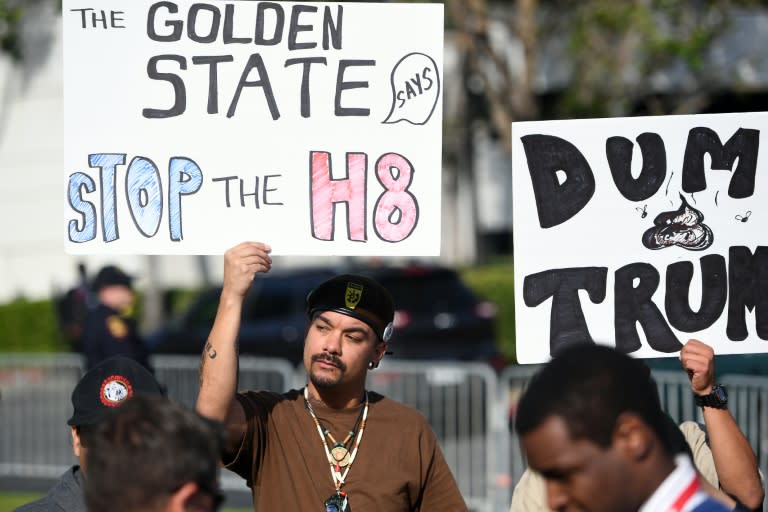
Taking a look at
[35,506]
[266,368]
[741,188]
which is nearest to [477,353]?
[266,368]

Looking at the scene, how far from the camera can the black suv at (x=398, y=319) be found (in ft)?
42.9

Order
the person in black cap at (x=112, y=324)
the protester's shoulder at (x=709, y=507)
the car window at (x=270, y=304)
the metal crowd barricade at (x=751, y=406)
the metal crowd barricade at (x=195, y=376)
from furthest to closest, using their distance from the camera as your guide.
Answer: the car window at (x=270, y=304)
the metal crowd barricade at (x=195, y=376)
the person in black cap at (x=112, y=324)
the metal crowd barricade at (x=751, y=406)
the protester's shoulder at (x=709, y=507)

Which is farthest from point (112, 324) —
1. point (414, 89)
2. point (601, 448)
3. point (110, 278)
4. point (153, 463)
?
point (601, 448)

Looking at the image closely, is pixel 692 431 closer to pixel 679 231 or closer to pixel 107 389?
pixel 679 231

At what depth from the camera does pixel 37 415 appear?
40.4 ft

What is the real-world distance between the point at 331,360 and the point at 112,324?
4989mm

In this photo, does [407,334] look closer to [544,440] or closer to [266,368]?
[266,368]

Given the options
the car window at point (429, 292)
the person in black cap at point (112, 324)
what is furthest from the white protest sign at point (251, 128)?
the car window at point (429, 292)

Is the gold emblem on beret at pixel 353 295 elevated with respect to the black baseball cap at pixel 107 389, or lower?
elevated

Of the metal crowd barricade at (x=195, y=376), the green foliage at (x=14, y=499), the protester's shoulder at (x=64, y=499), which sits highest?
the protester's shoulder at (x=64, y=499)

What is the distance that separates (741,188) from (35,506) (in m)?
2.66

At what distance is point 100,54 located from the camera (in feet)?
14.6

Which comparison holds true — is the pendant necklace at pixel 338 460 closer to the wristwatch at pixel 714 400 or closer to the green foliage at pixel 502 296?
the wristwatch at pixel 714 400

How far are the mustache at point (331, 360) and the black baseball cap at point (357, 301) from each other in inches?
6.5
